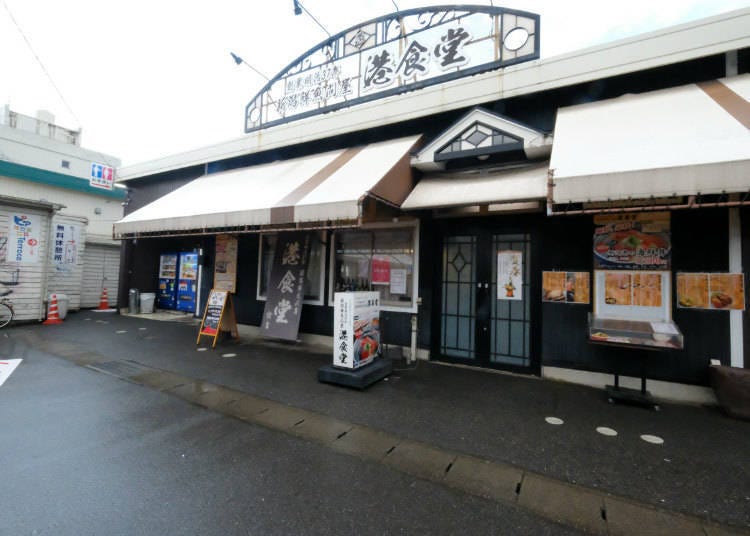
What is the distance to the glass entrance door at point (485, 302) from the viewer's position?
18.7 ft

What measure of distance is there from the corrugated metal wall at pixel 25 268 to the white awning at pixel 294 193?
3.18 m

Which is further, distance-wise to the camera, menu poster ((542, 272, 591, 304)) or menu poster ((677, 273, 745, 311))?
menu poster ((542, 272, 591, 304))

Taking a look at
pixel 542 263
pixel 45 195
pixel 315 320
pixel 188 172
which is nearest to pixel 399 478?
pixel 542 263

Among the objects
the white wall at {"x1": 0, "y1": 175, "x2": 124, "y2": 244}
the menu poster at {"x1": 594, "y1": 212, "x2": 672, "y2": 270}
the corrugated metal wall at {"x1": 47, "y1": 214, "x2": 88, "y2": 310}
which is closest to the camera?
the menu poster at {"x1": 594, "y1": 212, "x2": 672, "y2": 270}

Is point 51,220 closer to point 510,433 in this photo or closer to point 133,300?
point 133,300

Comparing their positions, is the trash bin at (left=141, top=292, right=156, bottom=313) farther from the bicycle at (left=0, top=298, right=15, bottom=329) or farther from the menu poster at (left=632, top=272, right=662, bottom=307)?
the menu poster at (left=632, top=272, right=662, bottom=307)

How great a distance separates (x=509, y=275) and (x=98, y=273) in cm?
1530

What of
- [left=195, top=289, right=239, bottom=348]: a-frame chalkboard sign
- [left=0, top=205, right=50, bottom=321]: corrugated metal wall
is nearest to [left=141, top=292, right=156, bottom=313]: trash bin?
[left=0, top=205, right=50, bottom=321]: corrugated metal wall

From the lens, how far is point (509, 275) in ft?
19.0

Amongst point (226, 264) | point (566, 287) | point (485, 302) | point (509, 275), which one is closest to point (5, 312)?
point (226, 264)

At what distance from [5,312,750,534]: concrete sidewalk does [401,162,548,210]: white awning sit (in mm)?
2754

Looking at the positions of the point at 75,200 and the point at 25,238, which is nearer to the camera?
the point at 25,238

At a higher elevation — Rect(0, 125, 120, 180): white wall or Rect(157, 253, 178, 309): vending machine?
Rect(0, 125, 120, 180): white wall

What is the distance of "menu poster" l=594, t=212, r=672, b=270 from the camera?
185 inches
